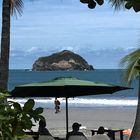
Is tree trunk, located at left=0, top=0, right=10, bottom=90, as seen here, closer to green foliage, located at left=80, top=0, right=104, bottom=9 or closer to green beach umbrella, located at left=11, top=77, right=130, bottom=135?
green beach umbrella, located at left=11, top=77, right=130, bottom=135

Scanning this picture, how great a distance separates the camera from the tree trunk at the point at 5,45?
1066cm

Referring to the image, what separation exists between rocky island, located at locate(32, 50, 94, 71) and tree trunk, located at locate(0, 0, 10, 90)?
145238 mm

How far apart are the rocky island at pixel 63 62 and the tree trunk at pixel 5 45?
145238 mm

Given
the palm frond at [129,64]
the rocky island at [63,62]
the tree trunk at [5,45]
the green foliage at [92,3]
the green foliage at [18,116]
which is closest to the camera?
the green foliage at [92,3]

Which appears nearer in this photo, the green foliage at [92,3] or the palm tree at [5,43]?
the green foliage at [92,3]

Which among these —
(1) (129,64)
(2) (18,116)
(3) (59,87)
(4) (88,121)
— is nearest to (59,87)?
(3) (59,87)

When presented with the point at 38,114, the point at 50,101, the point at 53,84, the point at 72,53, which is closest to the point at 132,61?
the point at 53,84

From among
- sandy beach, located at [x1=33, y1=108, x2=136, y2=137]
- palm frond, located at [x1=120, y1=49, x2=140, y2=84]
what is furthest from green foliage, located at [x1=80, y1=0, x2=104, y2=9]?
sandy beach, located at [x1=33, y1=108, x2=136, y2=137]

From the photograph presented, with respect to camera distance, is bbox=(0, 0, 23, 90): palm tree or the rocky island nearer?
bbox=(0, 0, 23, 90): palm tree

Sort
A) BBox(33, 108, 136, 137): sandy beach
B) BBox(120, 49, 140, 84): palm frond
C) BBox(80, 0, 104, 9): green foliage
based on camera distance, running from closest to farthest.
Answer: BBox(80, 0, 104, 9): green foliage
BBox(120, 49, 140, 84): palm frond
BBox(33, 108, 136, 137): sandy beach

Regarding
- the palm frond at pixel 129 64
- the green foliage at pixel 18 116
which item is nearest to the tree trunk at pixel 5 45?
the palm frond at pixel 129 64

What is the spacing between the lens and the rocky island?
159 m

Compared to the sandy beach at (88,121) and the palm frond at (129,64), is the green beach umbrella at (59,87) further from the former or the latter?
the sandy beach at (88,121)

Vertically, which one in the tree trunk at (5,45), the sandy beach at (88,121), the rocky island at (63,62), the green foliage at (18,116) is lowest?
the sandy beach at (88,121)
